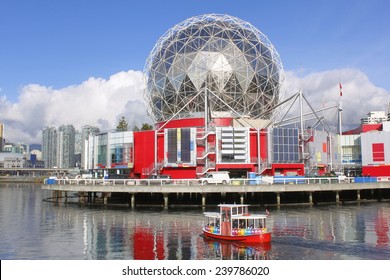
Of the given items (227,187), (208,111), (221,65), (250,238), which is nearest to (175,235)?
(250,238)

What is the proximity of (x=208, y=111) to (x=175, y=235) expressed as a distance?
42679 mm

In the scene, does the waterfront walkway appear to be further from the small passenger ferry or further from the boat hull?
the boat hull

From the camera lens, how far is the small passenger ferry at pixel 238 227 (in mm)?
31069

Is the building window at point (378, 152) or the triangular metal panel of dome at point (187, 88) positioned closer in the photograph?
the triangular metal panel of dome at point (187, 88)

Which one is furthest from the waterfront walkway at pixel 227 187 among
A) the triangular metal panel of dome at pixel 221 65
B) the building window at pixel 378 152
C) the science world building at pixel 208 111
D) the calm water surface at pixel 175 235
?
the triangular metal panel of dome at pixel 221 65

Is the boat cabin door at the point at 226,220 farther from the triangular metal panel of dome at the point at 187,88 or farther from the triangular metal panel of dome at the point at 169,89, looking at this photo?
the triangular metal panel of dome at the point at 169,89

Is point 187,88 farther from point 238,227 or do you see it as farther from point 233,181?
point 238,227

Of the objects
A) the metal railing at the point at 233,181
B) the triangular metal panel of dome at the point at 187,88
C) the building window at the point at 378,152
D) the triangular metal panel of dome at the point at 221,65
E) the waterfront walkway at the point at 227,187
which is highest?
the triangular metal panel of dome at the point at 221,65

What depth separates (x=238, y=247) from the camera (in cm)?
3009

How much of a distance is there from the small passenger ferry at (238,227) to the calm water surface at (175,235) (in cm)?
93

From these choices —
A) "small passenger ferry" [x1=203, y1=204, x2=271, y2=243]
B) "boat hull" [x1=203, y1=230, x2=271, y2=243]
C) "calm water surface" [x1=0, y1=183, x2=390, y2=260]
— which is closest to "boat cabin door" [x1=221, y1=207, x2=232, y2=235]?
"small passenger ferry" [x1=203, y1=204, x2=271, y2=243]

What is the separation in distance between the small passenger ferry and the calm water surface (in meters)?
0.93

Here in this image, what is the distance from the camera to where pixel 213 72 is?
76812mm
